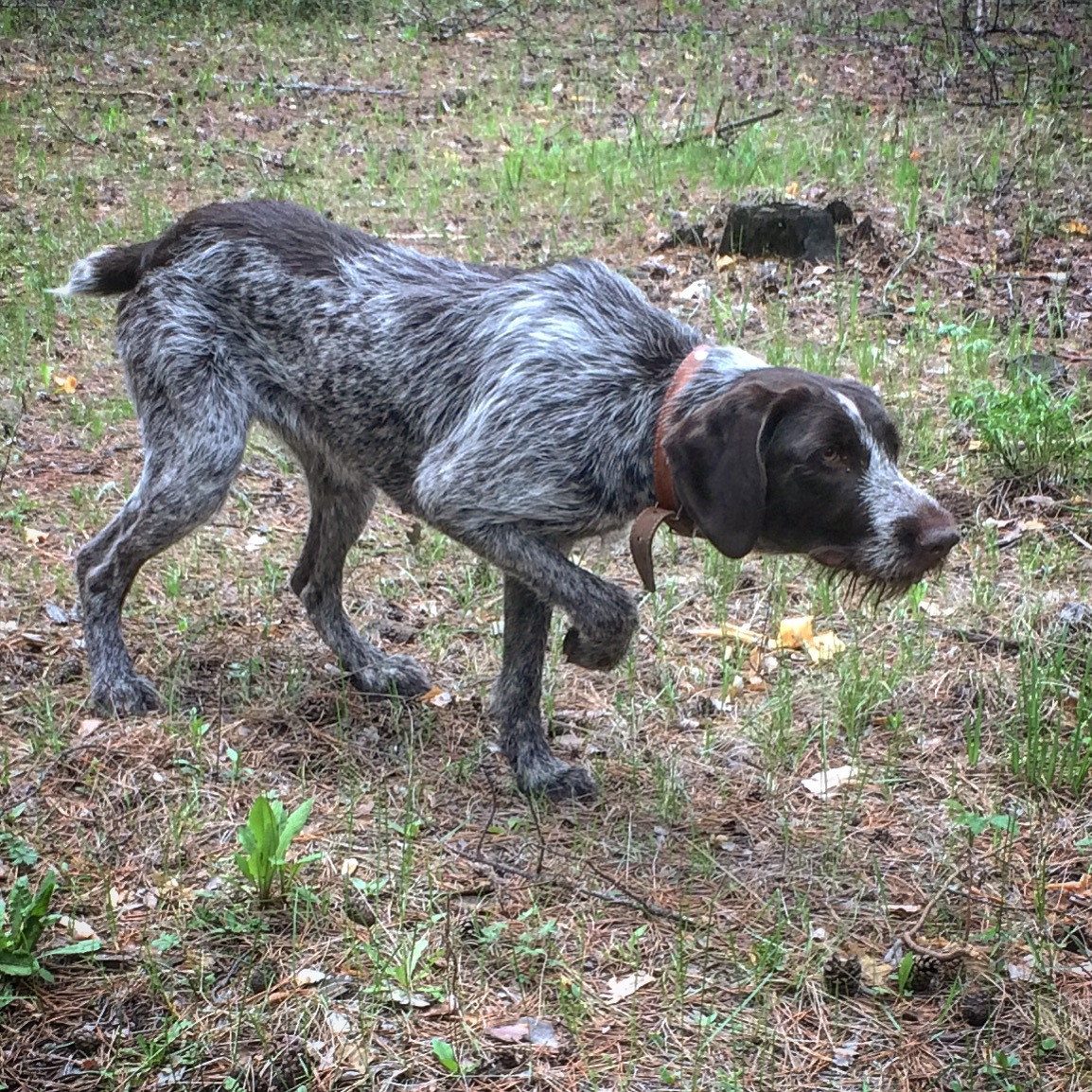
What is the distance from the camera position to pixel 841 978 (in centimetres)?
344

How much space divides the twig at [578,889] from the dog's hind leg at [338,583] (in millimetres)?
1092

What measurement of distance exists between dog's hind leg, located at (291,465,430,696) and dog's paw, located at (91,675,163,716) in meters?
0.69

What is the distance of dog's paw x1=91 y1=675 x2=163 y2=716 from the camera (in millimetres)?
4676

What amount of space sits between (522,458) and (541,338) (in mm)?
441

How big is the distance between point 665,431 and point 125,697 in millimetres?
2117

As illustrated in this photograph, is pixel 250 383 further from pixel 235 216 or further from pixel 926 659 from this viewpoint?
pixel 926 659

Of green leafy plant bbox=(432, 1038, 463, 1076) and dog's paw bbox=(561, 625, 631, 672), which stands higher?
dog's paw bbox=(561, 625, 631, 672)

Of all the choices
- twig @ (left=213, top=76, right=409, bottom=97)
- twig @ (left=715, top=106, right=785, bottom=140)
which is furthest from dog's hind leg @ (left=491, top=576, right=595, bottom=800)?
twig @ (left=213, top=76, right=409, bottom=97)

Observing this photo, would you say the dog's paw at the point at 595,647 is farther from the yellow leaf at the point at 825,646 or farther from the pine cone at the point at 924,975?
the pine cone at the point at 924,975

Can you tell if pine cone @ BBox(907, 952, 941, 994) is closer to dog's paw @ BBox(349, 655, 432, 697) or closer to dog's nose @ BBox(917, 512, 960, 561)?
dog's nose @ BBox(917, 512, 960, 561)

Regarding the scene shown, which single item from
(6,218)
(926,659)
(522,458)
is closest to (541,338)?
(522,458)

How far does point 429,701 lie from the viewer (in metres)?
5.00

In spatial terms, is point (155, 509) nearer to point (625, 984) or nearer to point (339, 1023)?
point (339, 1023)

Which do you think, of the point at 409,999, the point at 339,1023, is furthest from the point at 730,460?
the point at 339,1023
